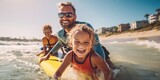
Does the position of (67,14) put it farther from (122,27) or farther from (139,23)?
(139,23)

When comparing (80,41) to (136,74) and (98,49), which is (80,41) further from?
(136,74)

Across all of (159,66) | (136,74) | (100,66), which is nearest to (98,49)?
(100,66)

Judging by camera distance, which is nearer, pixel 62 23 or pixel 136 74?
pixel 62 23

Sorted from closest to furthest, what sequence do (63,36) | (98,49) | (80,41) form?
(80,41), (98,49), (63,36)

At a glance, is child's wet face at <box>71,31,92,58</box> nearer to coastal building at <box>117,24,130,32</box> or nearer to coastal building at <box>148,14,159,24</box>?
coastal building at <box>148,14,159,24</box>

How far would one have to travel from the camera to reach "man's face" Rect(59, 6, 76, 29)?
4.94 meters

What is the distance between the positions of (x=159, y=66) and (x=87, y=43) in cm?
469

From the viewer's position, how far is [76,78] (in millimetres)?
4195

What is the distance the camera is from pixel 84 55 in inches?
140

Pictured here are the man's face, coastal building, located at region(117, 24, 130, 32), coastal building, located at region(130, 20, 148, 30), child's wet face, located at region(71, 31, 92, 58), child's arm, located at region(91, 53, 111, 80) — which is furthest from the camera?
coastal building, located at region(130, 20, 148, 30)

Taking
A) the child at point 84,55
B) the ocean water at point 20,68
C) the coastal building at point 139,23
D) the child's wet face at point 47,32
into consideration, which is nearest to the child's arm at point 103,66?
the child at point 84,55

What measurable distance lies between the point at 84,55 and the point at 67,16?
161 centimetres

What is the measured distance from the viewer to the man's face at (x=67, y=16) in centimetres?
494

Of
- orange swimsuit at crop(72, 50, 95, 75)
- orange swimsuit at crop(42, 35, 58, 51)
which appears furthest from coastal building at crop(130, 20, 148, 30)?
orange swimsuit at crop(72, 50, 95, 75)
